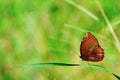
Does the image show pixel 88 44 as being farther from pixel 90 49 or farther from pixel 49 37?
pixel 49 37

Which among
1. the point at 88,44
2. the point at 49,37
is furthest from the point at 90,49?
the point at 49,37

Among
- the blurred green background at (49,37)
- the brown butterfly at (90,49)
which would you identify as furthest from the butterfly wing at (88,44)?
the blurred green background at (49,37)

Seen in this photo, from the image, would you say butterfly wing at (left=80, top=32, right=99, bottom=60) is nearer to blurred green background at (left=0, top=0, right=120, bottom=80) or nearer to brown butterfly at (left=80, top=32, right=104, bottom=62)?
brown butterfly at (left=80, top=32, right=104, bottom=62)

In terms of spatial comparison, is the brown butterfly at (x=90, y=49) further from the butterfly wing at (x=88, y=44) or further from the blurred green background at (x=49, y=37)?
the blurred green background at (x=49, y=37)

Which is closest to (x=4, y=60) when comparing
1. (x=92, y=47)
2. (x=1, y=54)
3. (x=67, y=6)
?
(x=1, y=54)

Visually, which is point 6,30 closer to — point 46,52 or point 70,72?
point 46,52
